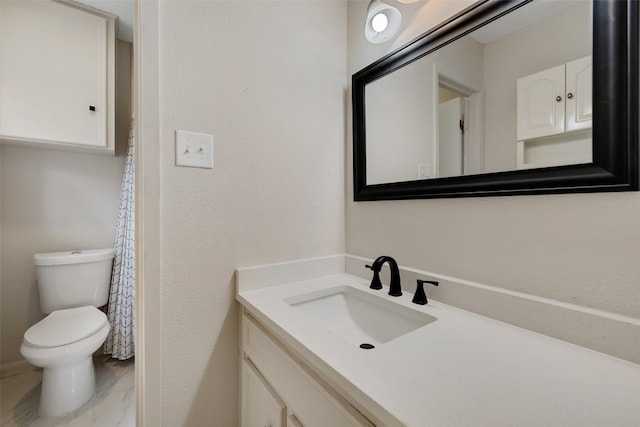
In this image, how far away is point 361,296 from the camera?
992mm

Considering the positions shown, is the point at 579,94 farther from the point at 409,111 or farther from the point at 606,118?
the point at 409,111

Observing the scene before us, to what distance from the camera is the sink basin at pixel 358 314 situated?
0.86 metres

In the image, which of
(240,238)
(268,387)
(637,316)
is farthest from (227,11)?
(637,316)

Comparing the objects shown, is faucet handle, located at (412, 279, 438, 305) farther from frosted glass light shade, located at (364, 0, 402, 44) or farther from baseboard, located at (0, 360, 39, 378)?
baseboard, located at (0, 360, 39, 378)

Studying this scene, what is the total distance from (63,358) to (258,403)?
1141 mm

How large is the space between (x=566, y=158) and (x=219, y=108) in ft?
3.38

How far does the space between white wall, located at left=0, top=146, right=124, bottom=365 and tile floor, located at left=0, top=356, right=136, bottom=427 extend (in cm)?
21

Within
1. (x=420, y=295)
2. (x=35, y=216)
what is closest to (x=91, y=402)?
(x=35, y=216)

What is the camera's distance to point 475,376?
475 mm

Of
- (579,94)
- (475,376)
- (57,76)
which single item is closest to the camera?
(475,376)

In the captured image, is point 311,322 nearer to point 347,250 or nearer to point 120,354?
point 347,250

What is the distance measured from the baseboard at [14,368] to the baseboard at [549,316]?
249 cm

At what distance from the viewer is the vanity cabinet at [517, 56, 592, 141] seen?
59cm

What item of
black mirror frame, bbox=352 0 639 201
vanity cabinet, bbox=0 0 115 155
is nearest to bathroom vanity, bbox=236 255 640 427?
black mirror frame, bbox=352 0 639 201
